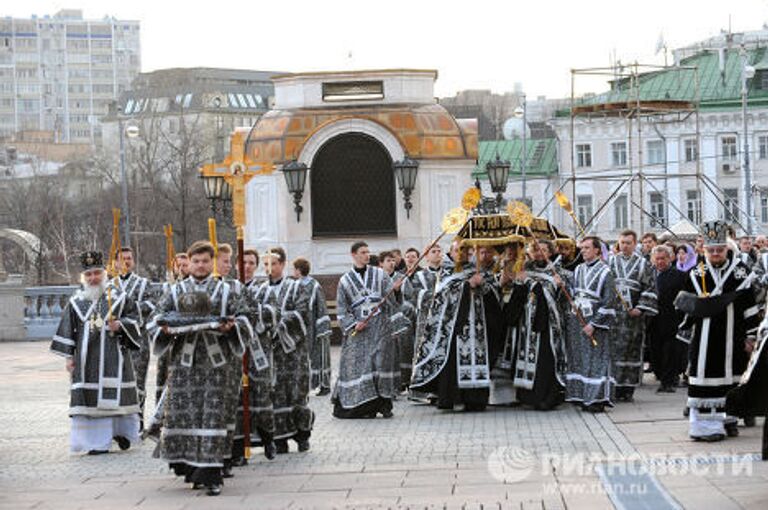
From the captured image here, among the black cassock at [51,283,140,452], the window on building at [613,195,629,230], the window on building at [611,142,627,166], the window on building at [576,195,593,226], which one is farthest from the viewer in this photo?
the window on building at [611,142,627,166]

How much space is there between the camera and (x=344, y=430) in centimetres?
1731

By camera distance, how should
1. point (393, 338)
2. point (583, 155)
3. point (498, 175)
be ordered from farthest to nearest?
point (583, 155)
point (498, 175)
point (393, 338)

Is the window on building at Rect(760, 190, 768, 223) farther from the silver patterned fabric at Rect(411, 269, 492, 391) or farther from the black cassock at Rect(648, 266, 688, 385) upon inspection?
the silver patterned fabric at Rect(411, 269, 492, 391)

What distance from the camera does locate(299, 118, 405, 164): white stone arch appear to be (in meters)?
30.9

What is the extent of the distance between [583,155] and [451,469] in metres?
60.4

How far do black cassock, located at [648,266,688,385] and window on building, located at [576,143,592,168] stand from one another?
51614 millimetres

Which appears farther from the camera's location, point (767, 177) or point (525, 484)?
point (767, 177)

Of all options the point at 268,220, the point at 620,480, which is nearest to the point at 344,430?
the point at 620,480

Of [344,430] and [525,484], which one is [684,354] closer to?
[344,430]

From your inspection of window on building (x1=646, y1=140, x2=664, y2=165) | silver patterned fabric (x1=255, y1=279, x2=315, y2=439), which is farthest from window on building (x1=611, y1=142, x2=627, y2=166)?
silver patterned fabric (x1=255, y1=279, x2=315, y2=439)

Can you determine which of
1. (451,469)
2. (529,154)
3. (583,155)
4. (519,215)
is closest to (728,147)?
(583,155)

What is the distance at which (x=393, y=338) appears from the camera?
747 inches

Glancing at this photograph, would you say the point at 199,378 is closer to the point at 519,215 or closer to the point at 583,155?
the point at 519,215

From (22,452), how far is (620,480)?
6.25 meters
